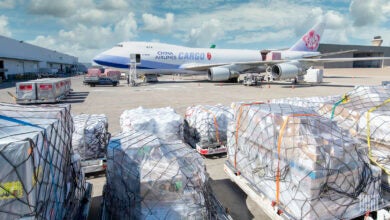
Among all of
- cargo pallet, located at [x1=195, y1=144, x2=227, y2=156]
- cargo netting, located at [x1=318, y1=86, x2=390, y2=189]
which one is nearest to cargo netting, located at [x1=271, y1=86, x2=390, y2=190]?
cargo netting, located at [x1=318, y1=86, x2=390, y2=189]

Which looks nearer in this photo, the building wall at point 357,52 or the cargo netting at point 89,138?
the cargo netting at point 89,138

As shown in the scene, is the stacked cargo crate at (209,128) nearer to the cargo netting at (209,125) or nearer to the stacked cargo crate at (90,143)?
the cargo netting at (209,125)

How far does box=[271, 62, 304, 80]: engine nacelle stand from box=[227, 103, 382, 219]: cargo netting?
22.9 metres

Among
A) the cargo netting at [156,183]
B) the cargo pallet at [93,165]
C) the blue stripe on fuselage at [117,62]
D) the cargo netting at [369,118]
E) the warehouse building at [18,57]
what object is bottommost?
Answer: the cargo pallet at [93,165]

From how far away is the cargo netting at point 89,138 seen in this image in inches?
222

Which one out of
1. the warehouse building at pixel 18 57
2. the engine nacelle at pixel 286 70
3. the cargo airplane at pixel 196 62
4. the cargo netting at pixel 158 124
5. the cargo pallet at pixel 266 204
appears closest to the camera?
the cargo pallet at pixel 266 204

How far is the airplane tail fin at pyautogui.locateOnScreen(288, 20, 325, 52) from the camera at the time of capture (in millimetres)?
36094

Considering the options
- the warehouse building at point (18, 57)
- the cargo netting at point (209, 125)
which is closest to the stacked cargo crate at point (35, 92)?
the cargo netting at point (209, 125)

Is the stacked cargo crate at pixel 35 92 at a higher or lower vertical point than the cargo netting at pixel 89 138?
higher

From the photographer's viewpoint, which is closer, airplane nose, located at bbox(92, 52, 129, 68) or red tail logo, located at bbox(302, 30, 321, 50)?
airplane nose, located at bbox(92, 52, 129, 68)

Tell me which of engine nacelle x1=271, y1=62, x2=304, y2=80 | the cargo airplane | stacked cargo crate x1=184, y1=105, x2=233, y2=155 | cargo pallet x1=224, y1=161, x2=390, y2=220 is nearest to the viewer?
cargo pallet x1=224, y1=161, x2=390, y2=220

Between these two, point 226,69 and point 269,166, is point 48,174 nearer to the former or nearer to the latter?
point 269,166

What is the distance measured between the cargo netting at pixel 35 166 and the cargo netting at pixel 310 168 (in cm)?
318

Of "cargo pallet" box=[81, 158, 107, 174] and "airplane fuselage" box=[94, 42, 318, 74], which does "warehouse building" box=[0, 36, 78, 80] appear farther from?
"cargo pallet" box=[81, 158, 107, 174]
